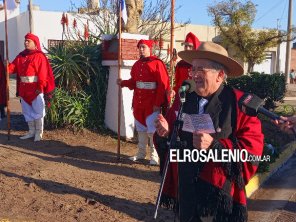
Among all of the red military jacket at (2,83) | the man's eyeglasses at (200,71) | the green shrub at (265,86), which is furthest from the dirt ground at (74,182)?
the green shrub at (265,86)

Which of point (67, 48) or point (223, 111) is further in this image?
point (67, 48)

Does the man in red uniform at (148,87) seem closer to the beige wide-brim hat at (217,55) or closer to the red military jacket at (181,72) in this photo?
the red military jacket at (181,72)

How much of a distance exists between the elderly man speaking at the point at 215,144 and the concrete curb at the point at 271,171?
3.12 metres

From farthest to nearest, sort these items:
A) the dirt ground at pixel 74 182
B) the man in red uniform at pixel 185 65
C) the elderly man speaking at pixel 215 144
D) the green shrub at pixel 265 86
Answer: the green shrub at pixel 265 86, the man in red uniform at pixel 185 65, the dirt ground at pixel 74 182, the elderly man speaking at pixel 215 144

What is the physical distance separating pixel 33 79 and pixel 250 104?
6124 millimetres

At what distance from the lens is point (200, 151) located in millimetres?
2896

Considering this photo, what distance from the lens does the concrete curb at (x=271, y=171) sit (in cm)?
606

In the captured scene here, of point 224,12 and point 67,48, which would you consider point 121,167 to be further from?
point 224,12

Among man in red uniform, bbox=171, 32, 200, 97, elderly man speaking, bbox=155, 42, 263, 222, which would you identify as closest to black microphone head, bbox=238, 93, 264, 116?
elderly man speaking, bbox=155, 42, 263, 222

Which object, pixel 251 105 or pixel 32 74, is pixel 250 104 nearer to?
pixel 251 105

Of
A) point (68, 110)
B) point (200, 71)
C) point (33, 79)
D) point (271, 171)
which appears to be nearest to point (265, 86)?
point (271, 171)

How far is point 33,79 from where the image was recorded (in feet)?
26.5

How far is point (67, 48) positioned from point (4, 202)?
521 centimetres

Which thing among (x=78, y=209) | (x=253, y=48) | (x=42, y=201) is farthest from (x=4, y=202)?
(x=253, y=48)
